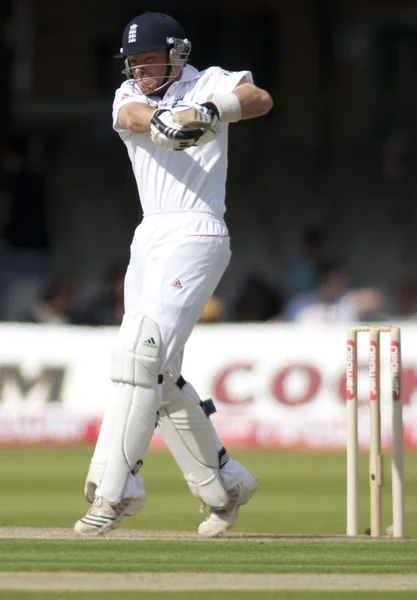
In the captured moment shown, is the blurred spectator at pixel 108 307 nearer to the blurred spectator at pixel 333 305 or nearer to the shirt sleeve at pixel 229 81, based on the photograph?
the blurred spectator at pixel 333 305

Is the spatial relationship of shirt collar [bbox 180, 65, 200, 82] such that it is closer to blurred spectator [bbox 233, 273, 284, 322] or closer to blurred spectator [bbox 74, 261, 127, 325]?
blurred spectator [bbox 74, 261, 127, 325]

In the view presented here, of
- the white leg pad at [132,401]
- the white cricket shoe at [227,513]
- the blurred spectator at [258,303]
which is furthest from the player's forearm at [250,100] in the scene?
the blurred spectator at [258,303]

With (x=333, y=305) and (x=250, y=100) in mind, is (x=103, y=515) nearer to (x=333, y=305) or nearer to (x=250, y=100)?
(x=250, y=100)

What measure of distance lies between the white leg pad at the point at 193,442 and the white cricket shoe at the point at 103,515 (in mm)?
313

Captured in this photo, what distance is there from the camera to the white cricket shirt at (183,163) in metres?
4.95

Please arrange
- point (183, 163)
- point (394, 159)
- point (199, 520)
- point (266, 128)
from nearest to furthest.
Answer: point (183, 163)
point (199, 520)
point (394, 159)
point (266, 128)

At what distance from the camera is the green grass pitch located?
4129 millimetres

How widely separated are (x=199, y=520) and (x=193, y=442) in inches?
36.0

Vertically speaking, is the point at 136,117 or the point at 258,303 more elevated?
the point at 136,117

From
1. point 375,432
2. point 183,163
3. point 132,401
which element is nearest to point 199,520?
point 375,432

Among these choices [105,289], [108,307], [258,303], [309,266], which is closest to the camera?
[108,307]

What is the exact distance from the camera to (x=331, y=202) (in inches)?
570

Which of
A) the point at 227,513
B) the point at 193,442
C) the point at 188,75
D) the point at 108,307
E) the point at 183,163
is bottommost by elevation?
the point at 108,307

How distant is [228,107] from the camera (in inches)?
189
